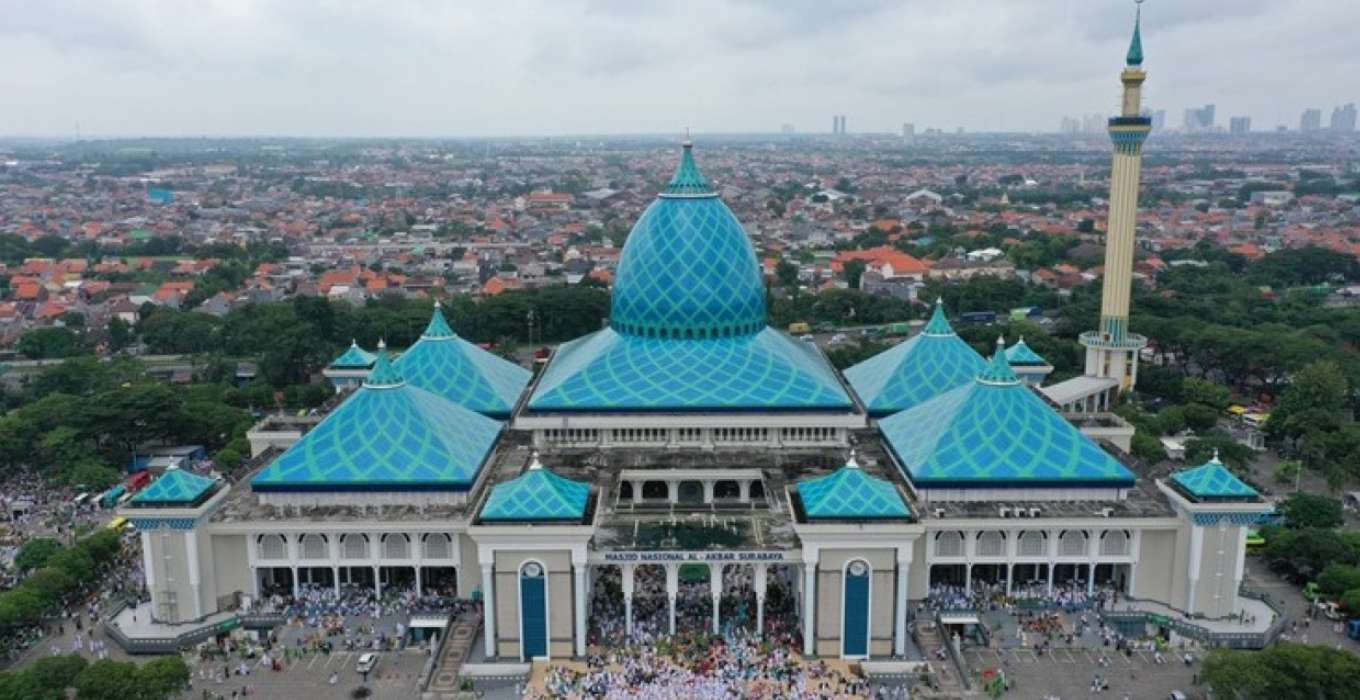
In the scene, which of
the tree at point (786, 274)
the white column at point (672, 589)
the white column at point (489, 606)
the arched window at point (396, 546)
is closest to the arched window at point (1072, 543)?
the white column at point (672, 589)

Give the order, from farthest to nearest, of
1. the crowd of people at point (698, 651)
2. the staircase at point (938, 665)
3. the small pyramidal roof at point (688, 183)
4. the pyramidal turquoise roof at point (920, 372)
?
1. the small pyramidal roof at point (688, 183)
2. the pyramidal turquoise roof at point (920, 372)
3. the staircase at point (938, 665)
4. the crowd of people at point (698, 651)

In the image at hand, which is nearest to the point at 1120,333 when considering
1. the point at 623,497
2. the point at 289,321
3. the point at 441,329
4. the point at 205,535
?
the point at 623,497

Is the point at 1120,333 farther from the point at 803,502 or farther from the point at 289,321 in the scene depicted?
the point at 289,321

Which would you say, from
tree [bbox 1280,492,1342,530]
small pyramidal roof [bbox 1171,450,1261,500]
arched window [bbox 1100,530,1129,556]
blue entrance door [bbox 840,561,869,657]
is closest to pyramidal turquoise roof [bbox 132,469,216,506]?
blue entrance door [bbox 840,561,869,657]

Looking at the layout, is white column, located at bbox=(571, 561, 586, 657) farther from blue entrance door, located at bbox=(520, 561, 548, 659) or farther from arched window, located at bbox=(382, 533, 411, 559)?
arched window, located at bbox=(382, 533, 411, 559)

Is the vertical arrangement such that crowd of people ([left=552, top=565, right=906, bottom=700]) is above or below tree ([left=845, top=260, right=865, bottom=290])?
below

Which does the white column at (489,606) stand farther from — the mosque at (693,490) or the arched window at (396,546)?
the arched window at (396,546)

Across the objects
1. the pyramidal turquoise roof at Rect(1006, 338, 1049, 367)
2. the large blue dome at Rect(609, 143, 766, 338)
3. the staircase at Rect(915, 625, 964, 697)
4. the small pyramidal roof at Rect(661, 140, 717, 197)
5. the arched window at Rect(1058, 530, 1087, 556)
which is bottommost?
the staircase at Rect(915, 625, 964, 697)
